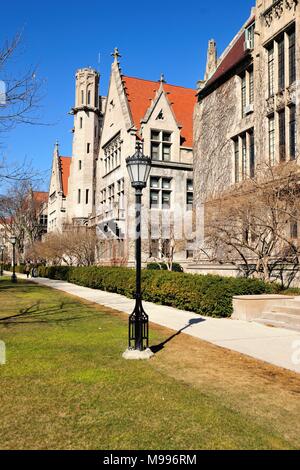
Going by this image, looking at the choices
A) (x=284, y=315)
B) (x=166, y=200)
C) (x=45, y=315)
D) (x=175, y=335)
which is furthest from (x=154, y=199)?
(x=175, y=335)

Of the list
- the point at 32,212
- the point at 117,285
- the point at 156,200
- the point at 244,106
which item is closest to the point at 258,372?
the point at 117,285

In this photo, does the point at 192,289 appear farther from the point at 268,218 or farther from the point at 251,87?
the point at 251,87

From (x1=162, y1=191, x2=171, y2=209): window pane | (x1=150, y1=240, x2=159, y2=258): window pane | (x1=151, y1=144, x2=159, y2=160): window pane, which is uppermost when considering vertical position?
(x1=151, y1=144, x2=159, y2=160): window pane

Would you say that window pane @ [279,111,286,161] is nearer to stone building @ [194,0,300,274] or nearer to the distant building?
stone building @ [194,0,300,274]

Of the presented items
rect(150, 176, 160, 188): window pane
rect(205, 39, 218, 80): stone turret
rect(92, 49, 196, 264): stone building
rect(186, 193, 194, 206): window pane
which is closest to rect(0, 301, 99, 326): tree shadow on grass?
rect(92, 49, 196, 264): stone building

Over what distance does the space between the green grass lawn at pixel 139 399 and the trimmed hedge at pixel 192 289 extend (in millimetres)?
2061

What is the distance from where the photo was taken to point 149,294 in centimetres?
1750

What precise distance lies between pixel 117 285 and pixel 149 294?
4.47m

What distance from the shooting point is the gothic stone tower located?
168 feet

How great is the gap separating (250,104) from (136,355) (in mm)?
19428

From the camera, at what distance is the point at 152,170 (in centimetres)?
3653

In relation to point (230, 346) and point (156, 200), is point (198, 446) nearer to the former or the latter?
point (230, 346)

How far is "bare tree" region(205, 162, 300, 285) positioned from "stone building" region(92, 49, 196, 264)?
15.7 m

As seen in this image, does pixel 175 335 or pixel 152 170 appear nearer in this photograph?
pixel 175 335
